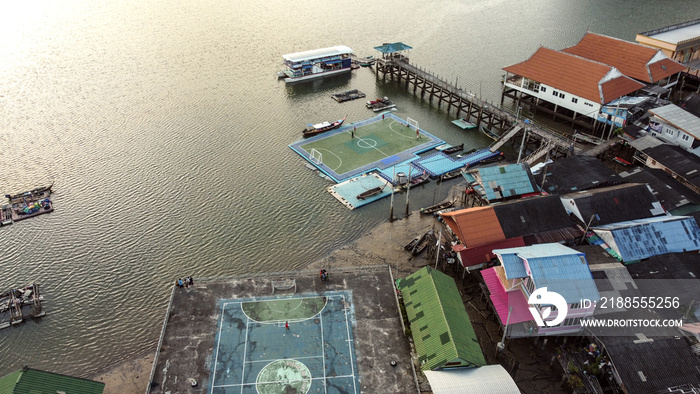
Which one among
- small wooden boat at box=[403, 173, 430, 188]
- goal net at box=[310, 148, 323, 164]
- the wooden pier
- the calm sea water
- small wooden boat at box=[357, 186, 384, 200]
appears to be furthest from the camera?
goal net at box=[310, 148, 323, 164]

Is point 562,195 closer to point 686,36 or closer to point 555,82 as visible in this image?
point 555,82

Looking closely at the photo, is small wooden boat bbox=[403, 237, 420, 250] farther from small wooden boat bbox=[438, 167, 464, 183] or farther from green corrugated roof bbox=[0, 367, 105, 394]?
green corrugated roof bbox=[0, 367, 105, 394]

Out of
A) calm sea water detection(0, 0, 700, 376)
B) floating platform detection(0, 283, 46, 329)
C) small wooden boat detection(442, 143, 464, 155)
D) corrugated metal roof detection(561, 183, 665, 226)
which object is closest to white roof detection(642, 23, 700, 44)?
calm sea water detection(0, 0, 700, 376)

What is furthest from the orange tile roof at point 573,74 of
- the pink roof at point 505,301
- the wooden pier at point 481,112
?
the pink roof at point 505,301

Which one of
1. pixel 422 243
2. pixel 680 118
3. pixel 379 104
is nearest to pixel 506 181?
pixel 422 243

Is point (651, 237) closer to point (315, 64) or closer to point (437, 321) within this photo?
point (437, 321)
